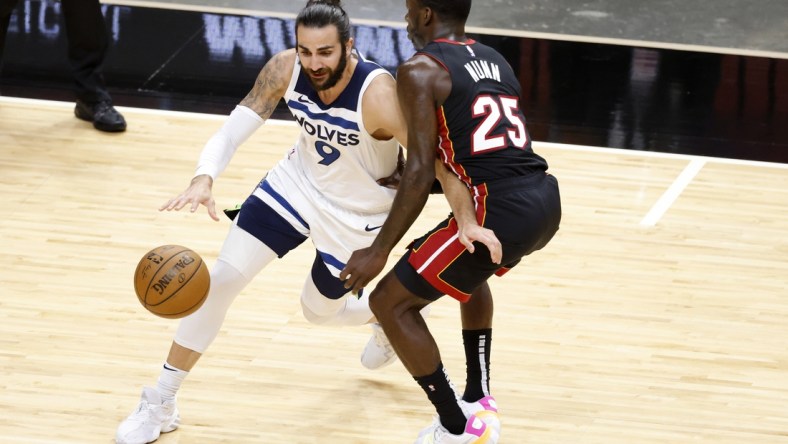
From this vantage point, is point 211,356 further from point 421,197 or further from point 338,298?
point 421,197

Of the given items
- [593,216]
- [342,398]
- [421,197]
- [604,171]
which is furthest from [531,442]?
[604,171]

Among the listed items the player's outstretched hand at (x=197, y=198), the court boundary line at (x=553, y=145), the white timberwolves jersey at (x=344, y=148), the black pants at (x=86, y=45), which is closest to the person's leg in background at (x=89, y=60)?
the black pants at (x=86, y=45)

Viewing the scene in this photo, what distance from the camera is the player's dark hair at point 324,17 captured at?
12.7 feet

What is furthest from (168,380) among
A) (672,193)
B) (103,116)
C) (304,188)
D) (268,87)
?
(672,193)

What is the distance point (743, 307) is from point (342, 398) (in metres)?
2.00

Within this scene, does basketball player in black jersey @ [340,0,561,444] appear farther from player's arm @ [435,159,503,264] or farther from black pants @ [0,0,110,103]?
black pants @ [0,0,110,103]

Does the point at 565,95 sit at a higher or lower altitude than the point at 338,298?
lower

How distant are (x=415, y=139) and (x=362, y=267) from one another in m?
0.46

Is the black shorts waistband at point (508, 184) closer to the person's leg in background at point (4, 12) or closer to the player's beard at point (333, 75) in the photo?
the player's beard at point (333, 75)

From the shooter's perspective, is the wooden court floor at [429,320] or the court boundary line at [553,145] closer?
the wooden court floor at [429,320]

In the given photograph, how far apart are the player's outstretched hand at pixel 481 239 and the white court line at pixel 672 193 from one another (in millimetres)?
2616

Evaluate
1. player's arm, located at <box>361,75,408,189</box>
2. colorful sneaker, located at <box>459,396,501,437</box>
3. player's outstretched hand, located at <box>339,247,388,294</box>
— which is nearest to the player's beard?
player's arm, located at <box>361,75,408,189</box>

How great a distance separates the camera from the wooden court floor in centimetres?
440

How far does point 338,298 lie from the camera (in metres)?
4.34
